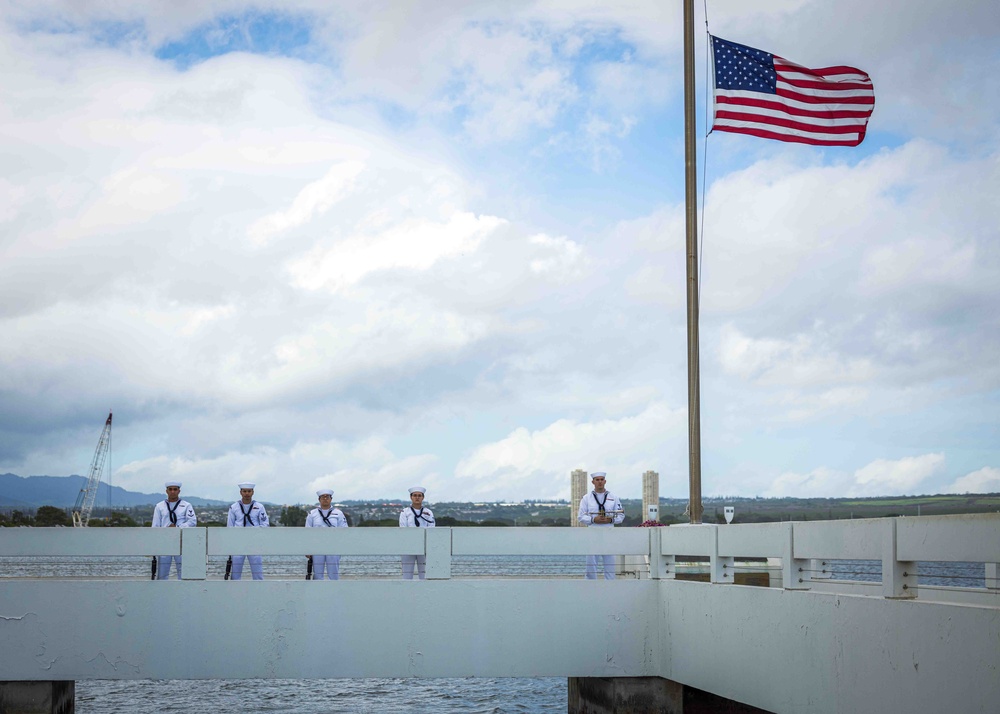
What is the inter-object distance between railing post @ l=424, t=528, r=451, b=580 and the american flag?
268 inches

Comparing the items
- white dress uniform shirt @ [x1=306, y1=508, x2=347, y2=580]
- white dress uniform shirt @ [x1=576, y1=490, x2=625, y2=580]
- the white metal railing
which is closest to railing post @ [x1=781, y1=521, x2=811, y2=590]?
the white metal railing

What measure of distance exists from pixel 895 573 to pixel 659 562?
192 inches

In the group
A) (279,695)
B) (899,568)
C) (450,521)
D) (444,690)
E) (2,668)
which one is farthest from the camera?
(444,690)

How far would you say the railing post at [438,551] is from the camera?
43.2 ft

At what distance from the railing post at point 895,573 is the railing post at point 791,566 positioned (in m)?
1.62

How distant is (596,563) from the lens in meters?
14.2

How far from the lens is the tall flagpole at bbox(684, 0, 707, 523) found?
45.1ft

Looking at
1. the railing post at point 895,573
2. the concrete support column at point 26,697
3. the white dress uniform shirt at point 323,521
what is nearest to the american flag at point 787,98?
the railing post at point 895,573

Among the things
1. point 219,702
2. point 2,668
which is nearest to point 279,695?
point 219,702

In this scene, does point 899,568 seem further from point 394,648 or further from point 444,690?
point 444,690

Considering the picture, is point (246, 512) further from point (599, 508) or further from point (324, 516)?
point (599, 508)

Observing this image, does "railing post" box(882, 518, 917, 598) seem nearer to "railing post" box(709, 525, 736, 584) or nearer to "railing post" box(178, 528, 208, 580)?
"railing post" box(709, 525, 736, 584)

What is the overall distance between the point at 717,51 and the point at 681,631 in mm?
8085

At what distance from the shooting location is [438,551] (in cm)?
1320
